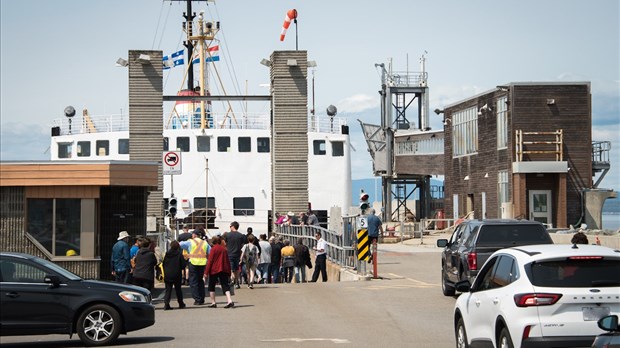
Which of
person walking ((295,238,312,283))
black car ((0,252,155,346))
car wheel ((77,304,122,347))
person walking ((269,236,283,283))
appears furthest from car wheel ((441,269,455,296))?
person walking ((295,238,312,283))

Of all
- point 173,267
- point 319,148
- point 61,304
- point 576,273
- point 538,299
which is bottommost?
point 61,304

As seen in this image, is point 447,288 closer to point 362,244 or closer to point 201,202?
point 362,244

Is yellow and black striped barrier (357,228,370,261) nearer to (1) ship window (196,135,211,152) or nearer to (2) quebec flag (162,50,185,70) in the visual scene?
(1) ship window (196,135,211,152)

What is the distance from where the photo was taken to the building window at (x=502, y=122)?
4449cm

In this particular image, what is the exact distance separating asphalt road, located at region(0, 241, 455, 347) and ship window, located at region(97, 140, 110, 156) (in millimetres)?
21404

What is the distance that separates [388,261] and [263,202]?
39.7 feet

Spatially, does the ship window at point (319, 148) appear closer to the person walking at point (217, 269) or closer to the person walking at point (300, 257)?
the person walking at point (300, 257)

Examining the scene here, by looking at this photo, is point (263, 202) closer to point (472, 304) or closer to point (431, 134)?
point (431, 134)

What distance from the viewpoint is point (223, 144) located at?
1826 inches

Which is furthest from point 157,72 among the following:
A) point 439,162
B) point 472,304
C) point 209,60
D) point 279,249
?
point 439,162

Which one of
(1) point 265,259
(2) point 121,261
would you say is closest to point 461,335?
(2) point 121,261

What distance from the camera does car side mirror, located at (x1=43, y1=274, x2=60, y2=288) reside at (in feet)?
49.3

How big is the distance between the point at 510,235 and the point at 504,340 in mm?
8452

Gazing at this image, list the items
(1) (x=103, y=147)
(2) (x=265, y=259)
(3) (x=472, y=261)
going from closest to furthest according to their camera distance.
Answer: (3) (x=472, y=261), (2) (x=265, y=259), (1) (x=103, y=147)
